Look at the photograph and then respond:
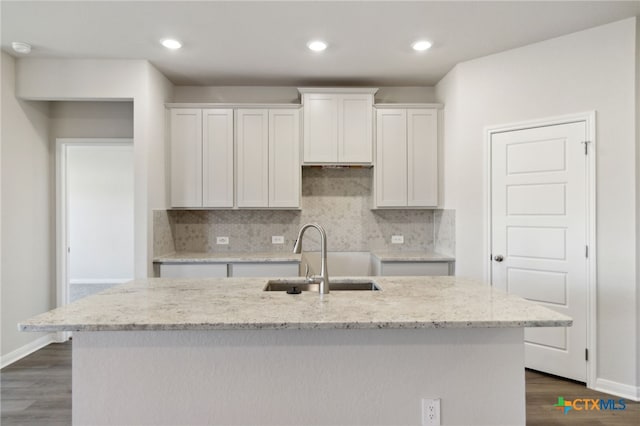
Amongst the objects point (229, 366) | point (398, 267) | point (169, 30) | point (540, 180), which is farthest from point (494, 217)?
point (169, 30)

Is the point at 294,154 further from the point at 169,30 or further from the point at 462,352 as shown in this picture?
the point at 462,352

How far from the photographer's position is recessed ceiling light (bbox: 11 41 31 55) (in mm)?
2995

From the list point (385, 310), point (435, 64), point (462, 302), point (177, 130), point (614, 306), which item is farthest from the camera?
point (177, 130)

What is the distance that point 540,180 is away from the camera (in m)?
3.02

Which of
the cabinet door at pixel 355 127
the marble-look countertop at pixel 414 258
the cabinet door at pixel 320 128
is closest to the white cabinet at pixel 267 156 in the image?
the cabinet door at pixel 320 128

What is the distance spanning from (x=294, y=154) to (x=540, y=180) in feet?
7.53

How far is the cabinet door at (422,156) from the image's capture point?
12.6ft

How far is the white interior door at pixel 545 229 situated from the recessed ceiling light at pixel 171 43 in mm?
2887

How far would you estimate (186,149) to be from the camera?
3770 millimetres

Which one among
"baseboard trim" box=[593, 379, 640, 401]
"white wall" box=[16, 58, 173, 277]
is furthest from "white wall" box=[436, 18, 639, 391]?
"white wall" box=[16, 58, 173, 277]

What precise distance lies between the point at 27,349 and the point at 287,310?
3.34 metres

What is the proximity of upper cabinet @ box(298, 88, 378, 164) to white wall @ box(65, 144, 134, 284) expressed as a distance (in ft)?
11.7
